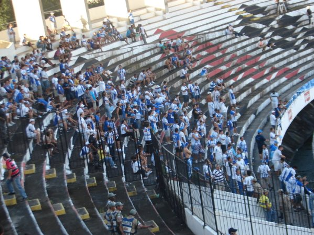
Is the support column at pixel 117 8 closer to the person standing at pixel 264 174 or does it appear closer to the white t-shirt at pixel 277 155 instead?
the white t-shirt at pixel 277 155

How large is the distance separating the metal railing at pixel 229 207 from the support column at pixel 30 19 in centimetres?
1767

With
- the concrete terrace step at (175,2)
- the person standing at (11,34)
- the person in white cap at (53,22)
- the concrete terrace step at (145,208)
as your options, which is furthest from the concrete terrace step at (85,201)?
the concrete terrace step at (175,2)

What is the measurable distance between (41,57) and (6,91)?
5.49m

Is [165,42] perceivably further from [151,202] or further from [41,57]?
[151,202]

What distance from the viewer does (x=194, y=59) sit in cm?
3762

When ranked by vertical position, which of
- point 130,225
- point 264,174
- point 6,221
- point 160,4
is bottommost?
point 264,174

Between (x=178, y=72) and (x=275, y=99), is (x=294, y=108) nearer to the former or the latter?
(x=275, y=99)

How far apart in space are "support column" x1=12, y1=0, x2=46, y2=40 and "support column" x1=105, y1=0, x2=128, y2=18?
20.6ft

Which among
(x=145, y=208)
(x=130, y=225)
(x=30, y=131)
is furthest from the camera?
(x=30, y=131)

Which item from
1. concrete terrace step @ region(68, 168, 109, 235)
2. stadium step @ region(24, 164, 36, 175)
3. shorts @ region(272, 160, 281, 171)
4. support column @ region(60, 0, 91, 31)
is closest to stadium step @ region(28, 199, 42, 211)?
concrete terrace step @ region(68, 168, 109, 235)

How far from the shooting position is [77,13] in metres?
38.3

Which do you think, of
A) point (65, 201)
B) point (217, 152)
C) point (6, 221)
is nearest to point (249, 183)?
point (217, 152)

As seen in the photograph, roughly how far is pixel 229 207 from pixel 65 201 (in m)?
4.42

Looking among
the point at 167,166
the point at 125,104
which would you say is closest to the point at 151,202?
the point at 167,166
